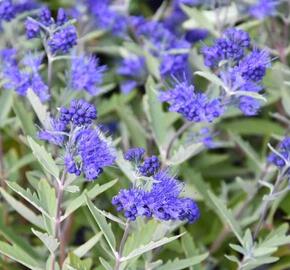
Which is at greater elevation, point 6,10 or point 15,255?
point 6,10

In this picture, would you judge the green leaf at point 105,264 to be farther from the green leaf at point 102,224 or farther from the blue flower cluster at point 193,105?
the blue flower cluster at point 193,105

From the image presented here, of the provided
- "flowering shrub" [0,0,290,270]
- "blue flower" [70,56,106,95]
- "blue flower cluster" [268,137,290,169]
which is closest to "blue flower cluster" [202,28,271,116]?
"flowering shrub" [0,0,290,270]

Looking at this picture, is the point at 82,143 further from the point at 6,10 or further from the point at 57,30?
the point at 6,10

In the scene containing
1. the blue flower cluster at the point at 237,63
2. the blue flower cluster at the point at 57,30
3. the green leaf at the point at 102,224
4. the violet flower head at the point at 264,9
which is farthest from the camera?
the violet flower head at the point at 264,9

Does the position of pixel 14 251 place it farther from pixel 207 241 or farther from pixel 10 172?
pixel 207 241

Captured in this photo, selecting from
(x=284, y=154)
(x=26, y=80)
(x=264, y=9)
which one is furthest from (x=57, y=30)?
(x=264, y=9)

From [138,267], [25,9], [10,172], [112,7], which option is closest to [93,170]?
[138,267]

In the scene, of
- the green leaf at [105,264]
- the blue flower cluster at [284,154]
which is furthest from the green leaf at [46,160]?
the blue flower cluster at [284,154]
